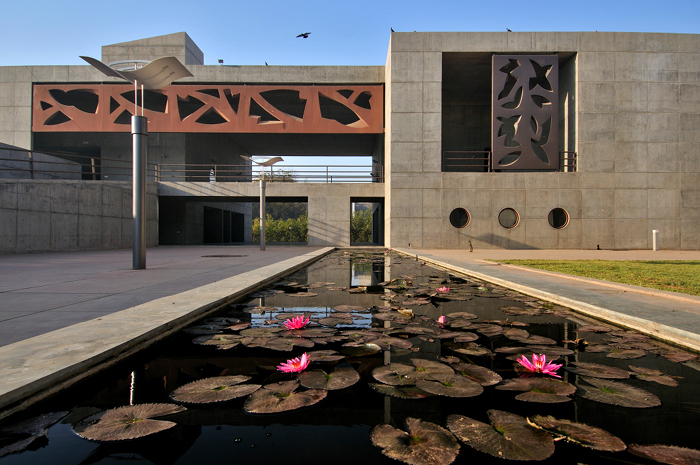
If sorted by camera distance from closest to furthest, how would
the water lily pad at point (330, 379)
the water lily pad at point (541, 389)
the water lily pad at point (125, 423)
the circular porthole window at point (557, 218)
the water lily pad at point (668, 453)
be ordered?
the water lily pad at point (668, 453), the water lily pad at point (125, 423), the water lily pad at point (541, 389), the water lily pad at point (330, 379), the circular porthole window at point (557, 218)

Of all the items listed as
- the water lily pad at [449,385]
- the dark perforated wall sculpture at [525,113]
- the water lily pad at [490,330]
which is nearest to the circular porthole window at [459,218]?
the dark perforated wall sculpture at [525,113]

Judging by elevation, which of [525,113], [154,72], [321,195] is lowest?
[321,195]

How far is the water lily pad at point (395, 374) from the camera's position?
1844mm

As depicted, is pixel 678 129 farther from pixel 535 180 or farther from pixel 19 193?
pixel 19 193

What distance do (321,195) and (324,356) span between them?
18.8 metres

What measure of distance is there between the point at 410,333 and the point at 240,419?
5.15ft

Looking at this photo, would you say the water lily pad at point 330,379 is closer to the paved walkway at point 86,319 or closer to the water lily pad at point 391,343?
the water lily pad at point 391,343

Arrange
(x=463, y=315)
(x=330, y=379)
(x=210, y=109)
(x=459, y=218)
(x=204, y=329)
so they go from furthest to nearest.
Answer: (x=210, y=109) → (x=459, y=218) → (x=463, y=315) → (x=204, y=329) → (x=330, y=379)


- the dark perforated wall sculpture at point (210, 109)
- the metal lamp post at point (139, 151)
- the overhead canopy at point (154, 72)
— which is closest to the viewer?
the metal lamp post at point (139, 151)

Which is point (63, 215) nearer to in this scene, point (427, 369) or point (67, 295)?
point (67, 295)

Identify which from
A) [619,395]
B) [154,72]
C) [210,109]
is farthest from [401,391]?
[210,109]

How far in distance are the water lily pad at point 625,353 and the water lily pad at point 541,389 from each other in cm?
71

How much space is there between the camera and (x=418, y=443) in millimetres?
1307

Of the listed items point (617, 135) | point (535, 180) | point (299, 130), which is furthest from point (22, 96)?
point (617, 135)
